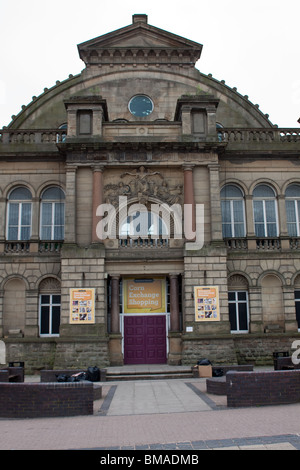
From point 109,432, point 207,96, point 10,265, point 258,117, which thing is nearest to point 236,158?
point 207,96

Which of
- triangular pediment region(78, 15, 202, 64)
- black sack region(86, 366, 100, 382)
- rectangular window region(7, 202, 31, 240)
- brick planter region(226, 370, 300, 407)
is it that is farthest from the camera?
triangular pediment region(78, 15, 202, 64)

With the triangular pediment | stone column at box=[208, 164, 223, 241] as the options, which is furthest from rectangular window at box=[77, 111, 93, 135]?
the triangular pediment

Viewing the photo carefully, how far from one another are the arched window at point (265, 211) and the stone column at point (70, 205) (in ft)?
29.8

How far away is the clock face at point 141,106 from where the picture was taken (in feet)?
88.3

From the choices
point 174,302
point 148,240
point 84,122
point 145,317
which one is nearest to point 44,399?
point 174,302

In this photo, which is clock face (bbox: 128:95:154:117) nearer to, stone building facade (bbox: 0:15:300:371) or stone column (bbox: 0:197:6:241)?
stone building facade (bbox: 0:15:300:371)

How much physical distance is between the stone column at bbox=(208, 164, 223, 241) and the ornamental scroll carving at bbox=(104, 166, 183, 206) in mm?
1509

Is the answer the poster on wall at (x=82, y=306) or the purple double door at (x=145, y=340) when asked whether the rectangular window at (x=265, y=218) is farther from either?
the poster on wall at (x=82, y=306)

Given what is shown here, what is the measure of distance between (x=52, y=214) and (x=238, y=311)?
10.4 meters

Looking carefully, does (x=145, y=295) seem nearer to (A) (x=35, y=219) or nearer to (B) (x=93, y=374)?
(B) (x=93, y=374)

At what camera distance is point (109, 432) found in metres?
9.69

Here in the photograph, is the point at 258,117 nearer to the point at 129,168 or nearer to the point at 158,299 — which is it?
the point at 129,168

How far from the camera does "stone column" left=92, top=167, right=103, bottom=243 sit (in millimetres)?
21703

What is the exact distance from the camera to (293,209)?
957 inches
